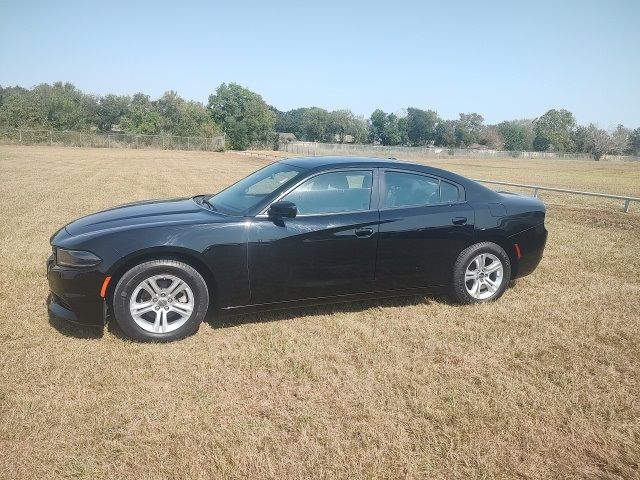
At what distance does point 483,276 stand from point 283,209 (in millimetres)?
2431

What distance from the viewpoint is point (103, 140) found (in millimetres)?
51344

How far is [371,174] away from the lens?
445 cm

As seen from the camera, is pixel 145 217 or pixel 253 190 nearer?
pixel 145 217

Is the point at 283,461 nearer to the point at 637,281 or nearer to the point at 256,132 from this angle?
the point at 637,281

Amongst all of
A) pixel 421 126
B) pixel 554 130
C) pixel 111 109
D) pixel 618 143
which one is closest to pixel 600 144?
pixel 618 143

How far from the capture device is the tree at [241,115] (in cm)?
8131

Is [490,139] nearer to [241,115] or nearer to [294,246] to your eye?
[241,115]

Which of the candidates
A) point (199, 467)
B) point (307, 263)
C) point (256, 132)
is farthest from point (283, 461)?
point (256, 132)

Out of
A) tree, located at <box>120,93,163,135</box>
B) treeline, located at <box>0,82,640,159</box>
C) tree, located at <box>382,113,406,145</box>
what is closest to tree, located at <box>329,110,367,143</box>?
treeline, located at <box>0,82,640,159</box>

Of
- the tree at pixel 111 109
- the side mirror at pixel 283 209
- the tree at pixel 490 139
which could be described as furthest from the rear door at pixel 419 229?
the tree at pixel 490 139

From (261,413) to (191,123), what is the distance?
69216mm

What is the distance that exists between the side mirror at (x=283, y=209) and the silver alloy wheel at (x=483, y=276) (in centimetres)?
207

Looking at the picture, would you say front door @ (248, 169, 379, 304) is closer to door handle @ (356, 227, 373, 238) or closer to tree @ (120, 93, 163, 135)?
door handle @ (356, 227, 373, 238)

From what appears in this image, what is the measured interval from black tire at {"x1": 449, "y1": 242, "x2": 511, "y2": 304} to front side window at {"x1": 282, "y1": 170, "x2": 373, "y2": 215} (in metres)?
1.23
